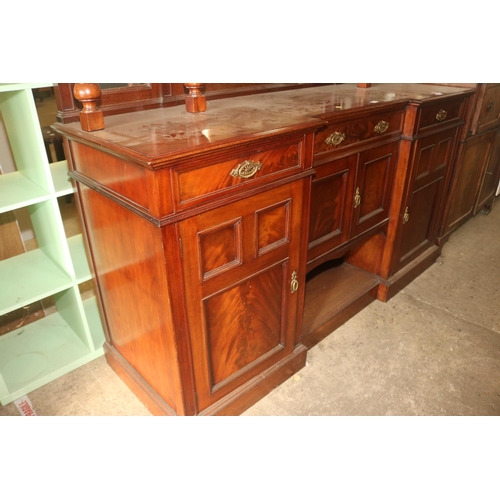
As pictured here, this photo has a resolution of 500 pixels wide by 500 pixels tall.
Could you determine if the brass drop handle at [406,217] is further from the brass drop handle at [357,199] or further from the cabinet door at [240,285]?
the cabinet door at [240,285]

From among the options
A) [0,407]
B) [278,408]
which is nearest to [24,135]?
[0,407]

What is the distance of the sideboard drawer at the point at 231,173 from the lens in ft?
3.52

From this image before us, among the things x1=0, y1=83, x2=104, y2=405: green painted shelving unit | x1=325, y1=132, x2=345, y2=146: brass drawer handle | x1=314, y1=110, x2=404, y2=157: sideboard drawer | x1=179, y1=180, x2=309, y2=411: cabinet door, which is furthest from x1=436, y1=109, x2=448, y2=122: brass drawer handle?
x1=0, y1=83, x2=104, y2=405: green painted shelving unit

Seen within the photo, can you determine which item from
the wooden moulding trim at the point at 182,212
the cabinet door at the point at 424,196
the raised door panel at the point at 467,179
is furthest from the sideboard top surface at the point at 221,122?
the raised door panel at the point at 467,179

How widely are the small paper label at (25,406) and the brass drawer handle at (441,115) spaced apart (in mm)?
2107

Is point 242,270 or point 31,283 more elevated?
point 242,270

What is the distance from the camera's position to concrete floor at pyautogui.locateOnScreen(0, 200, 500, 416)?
164 centimetres

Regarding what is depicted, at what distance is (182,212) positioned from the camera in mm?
1089

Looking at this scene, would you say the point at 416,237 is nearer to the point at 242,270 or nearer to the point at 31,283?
the point at 242,270

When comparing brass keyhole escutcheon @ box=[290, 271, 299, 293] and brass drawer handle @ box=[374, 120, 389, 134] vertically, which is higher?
brass drawer handle @ box=[374, 120, 389, 134]

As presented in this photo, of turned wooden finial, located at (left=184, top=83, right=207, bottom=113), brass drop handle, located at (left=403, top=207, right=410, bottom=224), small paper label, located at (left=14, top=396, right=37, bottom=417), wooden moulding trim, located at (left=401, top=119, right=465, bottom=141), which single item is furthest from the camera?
brass drop handle, located at (left=403, top=207, right=410, bottom=224)

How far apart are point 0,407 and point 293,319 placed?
1160mm

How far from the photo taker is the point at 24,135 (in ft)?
4.82

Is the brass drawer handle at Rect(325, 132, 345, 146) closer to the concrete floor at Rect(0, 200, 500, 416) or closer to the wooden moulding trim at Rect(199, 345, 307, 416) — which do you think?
the wooden moulding trim at Rect(199, 345, 307, 416)
